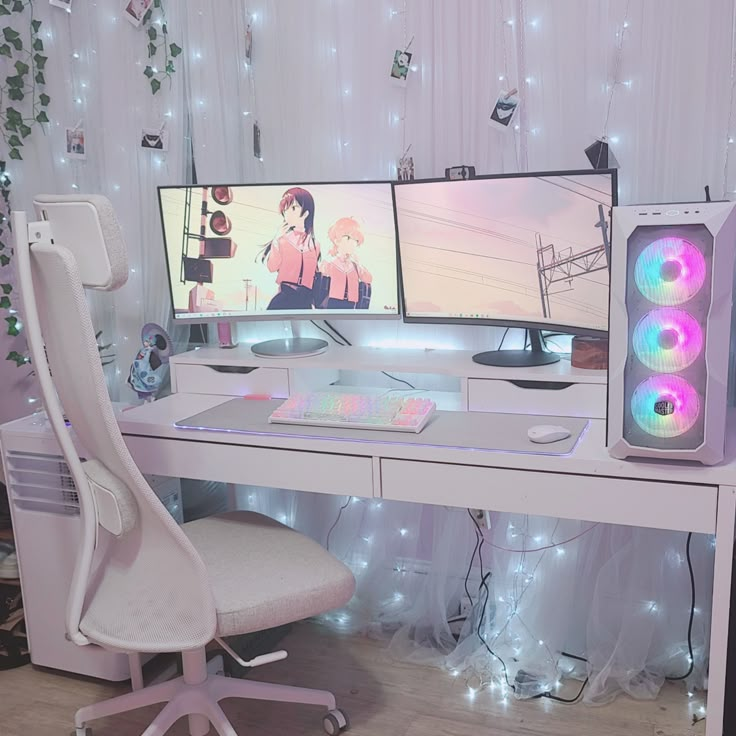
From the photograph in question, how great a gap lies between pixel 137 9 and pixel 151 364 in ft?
3.74

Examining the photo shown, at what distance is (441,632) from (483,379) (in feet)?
2.69

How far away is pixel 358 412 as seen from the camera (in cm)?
183

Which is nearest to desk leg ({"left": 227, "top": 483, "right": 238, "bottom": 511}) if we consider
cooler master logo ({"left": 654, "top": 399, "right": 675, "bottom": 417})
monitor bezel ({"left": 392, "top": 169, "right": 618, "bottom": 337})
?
monitor bezel ({"left": 392, "top": 169, "right": 618, "bottom": 337})

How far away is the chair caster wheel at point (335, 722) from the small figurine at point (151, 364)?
1.04m

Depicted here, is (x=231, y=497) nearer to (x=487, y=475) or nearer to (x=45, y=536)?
(x=45, y=536)

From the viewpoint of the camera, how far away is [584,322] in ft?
6.15

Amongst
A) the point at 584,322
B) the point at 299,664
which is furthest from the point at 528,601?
the point at 584,322

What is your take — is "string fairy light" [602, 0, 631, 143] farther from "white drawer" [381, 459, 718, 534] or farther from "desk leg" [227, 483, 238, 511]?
"desk leg" [227, 483, 238, 511]

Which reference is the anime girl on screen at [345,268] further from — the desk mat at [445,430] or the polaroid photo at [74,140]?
the polaroid photo at [74,140]

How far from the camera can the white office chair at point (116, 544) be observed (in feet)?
4.59

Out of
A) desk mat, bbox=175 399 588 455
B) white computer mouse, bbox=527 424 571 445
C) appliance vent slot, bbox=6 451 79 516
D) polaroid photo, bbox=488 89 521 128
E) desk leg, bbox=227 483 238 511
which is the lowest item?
desk leg, bbox=227 483 238 511

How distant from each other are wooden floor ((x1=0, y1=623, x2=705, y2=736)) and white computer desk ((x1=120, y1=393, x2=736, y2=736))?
1.61 feet

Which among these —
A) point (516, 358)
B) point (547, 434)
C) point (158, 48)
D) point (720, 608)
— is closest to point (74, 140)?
point (158, 48)

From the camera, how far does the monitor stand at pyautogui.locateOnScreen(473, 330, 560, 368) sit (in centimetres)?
197
